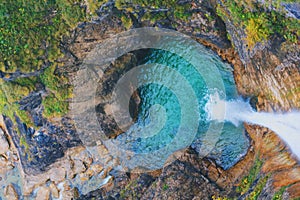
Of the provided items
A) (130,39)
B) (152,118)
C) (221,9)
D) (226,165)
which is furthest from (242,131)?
(130,39)

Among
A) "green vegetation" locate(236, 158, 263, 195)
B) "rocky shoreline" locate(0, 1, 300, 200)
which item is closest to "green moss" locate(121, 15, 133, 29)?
"rocky shoreline" locate(0, 1, 300, 200)

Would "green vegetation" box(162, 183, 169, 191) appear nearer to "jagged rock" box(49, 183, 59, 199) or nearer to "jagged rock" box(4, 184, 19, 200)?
"jagged rock" box(49, 183, 59, 199)

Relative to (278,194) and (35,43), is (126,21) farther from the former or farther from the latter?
(278,194)

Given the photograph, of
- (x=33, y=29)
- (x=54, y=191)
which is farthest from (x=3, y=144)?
(x=33, y=29)

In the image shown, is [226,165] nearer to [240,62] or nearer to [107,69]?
[240,62]

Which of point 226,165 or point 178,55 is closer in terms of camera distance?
point 226,165

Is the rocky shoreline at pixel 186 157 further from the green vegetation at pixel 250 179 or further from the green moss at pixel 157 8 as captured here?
the green moss at pixel 157 8
